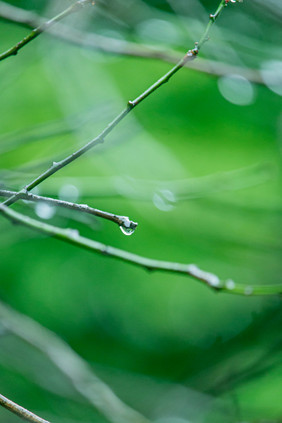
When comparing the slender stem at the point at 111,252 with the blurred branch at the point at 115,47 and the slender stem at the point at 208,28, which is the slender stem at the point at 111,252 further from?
the blurred branch at the point at 115,47

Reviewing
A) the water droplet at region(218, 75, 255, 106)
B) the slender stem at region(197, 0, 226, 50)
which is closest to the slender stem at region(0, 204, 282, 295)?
the slender stem at region(197, 0, 226, 50)

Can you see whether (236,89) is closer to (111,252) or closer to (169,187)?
(169,187)

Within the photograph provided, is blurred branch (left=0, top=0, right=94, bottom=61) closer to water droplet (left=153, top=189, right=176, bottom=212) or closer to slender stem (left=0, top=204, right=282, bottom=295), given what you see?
slender stem (left=0, top=204, right=282, bottom=295)

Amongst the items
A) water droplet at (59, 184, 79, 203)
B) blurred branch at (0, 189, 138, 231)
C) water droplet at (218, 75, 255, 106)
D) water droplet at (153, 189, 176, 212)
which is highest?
water droplet at (218, 75, 255, 106)

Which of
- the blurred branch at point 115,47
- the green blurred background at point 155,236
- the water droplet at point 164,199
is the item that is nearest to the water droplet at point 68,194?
Answer: the water droplet at point 164,199

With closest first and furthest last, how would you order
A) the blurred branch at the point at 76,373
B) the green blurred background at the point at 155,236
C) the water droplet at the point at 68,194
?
the water droplet at the point at 68,194 < the blurred branch at the point at 76,373 < the green blurred background at the point at 155,236

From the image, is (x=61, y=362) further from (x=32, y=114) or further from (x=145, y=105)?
(x=145, y=105)
